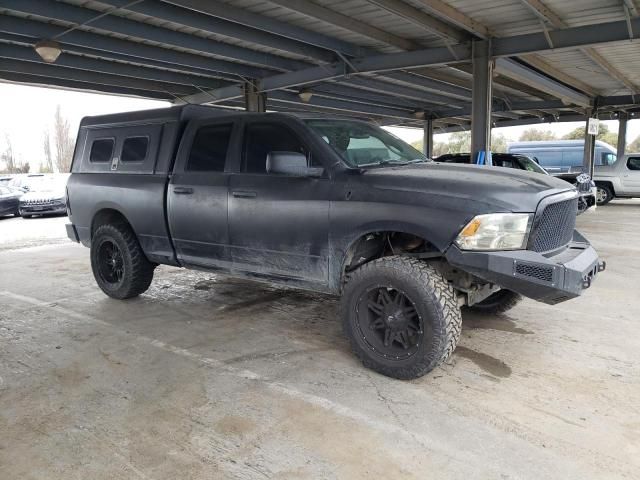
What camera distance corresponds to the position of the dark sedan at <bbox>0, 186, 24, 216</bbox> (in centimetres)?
1672

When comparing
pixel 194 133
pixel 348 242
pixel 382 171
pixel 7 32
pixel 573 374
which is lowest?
pixel 573 374

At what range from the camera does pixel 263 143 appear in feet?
14.7

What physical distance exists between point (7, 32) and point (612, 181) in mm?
19113

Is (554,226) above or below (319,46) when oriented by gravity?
below

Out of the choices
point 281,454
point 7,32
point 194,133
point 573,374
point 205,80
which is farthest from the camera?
point 205,80

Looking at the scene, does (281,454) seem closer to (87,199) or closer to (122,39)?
(87,199)

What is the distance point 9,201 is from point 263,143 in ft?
52.8

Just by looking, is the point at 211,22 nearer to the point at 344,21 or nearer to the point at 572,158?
the point at 344,21

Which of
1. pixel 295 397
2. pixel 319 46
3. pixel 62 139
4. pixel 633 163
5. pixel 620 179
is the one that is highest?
pixel 62 139

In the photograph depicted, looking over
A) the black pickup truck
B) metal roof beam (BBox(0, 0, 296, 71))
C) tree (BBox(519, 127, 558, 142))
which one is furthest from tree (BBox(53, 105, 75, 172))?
the black pickup truck

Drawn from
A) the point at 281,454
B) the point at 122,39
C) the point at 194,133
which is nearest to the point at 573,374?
the point at 281,454

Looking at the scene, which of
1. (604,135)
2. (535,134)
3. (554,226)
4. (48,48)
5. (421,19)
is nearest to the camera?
(554,226)

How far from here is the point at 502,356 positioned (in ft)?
13.2

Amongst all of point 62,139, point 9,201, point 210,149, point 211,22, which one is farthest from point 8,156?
point 210,149
